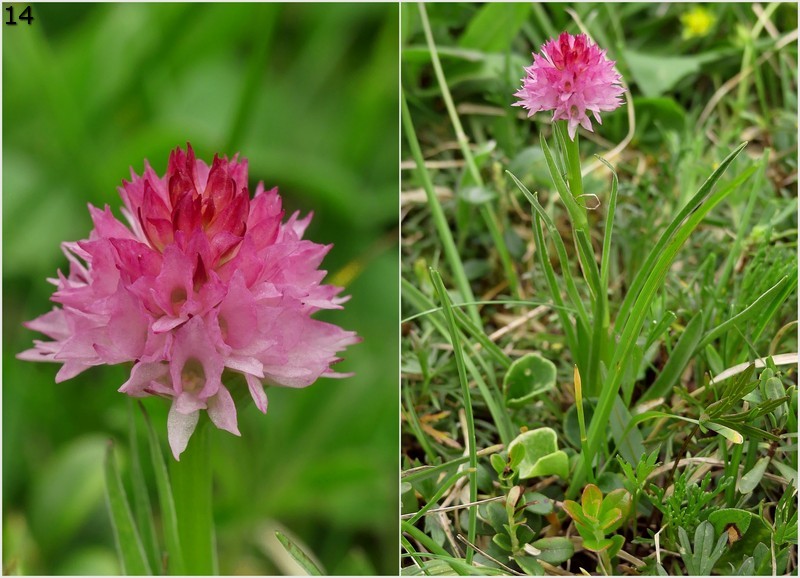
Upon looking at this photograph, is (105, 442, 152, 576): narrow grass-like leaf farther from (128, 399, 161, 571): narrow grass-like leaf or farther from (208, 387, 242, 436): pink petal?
(208, 387, 242, 436): pink petal

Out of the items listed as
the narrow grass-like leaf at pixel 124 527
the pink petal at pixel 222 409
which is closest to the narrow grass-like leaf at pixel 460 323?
the pink petal at pixel 222 409

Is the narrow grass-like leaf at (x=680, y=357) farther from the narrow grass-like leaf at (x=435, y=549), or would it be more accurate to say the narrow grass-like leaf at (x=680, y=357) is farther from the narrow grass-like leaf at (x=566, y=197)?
the narrow grass-like leaf at (x=435, y=549)

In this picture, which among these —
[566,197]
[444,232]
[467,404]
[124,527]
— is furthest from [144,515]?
[566,197]

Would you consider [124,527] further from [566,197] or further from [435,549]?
[566,197]

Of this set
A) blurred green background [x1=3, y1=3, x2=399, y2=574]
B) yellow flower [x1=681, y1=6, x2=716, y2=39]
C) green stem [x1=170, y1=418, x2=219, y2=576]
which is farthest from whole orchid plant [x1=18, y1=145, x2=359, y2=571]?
yellow flower [x1=681, y1=6, x2=716, y2=39]

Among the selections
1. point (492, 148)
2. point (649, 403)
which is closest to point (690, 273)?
point (649, 403)
